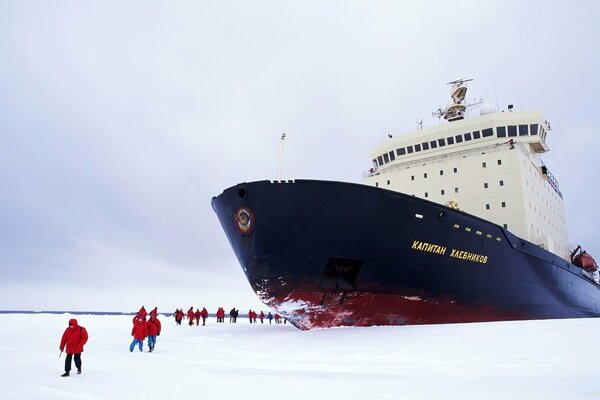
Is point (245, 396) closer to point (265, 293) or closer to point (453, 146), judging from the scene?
point (265, 293)

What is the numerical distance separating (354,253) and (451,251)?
3380 mm

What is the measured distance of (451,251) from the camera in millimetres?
12336

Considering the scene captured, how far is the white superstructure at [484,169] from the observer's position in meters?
17.4

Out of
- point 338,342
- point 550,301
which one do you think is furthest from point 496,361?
point 550,301

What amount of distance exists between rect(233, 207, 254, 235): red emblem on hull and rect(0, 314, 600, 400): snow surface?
130 inches

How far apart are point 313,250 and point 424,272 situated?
3.54 metres

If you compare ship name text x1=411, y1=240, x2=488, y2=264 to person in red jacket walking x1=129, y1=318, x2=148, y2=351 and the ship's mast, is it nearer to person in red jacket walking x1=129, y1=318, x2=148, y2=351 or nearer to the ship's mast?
person in red jacket walking x1=129, y1=318, x2=148, y2=351

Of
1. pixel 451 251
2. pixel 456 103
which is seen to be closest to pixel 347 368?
pixel 451 251

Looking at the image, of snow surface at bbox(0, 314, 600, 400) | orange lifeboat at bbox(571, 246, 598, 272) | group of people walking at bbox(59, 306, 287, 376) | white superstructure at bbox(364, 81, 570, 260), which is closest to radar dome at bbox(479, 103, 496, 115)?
white superstructure at bbox(364, 81, 570, 260)

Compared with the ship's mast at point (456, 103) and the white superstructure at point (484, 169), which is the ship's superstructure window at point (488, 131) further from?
the ship's mast at point (456, 103)

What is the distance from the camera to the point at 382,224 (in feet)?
37.4

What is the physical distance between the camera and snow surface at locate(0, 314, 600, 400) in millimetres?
4711

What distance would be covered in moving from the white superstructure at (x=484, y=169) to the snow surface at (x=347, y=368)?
7593 millimetres

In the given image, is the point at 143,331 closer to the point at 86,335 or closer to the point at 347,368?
the point at 86,335
